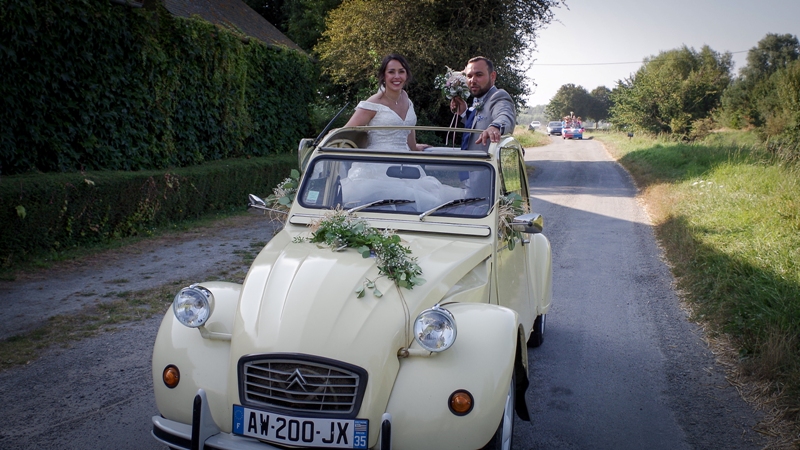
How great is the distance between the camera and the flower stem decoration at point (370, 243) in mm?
3312

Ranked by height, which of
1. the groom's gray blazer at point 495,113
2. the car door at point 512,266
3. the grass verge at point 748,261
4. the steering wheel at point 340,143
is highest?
the groom's gray blazer at point 495,113

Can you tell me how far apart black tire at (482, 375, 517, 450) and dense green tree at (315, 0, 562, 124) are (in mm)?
17597

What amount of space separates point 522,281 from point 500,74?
60.5 ft

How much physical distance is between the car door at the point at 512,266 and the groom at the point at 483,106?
1.05 feet

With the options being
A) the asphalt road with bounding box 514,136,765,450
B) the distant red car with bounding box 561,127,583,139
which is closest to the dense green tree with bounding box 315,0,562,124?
the asphalt road with bounding box 514,136,765,450

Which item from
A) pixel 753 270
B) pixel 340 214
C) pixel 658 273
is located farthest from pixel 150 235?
pixel 753 270

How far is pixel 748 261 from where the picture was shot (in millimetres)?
7391

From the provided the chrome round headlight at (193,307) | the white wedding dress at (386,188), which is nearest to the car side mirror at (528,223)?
the white wedding dress at (386,188)

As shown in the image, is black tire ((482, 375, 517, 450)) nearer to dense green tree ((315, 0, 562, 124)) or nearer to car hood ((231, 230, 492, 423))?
car hood ((231, 230, 492, 423))

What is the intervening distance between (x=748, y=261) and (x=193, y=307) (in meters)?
6.60

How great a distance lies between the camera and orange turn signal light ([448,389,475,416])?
9.13 ft

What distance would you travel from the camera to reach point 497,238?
400cm

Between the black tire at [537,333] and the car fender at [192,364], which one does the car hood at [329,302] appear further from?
the black tire at [537,333]

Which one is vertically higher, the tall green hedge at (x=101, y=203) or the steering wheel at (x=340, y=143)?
the steering wheel at (x=340, y=143)
